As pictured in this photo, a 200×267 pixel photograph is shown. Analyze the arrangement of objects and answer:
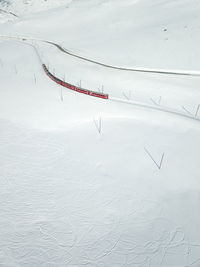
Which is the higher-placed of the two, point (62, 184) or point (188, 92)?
point (188, 92)

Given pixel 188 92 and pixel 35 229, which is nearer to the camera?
pixel 35 229

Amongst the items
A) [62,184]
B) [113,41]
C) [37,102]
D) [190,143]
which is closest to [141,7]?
[113,41]

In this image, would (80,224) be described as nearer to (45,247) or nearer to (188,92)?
(45,247)

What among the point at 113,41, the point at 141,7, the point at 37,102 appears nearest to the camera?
the point at 37,102

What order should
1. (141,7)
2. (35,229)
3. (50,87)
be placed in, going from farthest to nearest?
(141,7)
(50,87)
(35,229)

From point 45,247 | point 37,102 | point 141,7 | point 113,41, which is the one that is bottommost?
point 45,247

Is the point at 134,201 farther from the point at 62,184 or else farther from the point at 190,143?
the point at 190,143

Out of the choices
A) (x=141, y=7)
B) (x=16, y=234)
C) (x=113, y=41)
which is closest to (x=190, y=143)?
(x=16, y=234)
